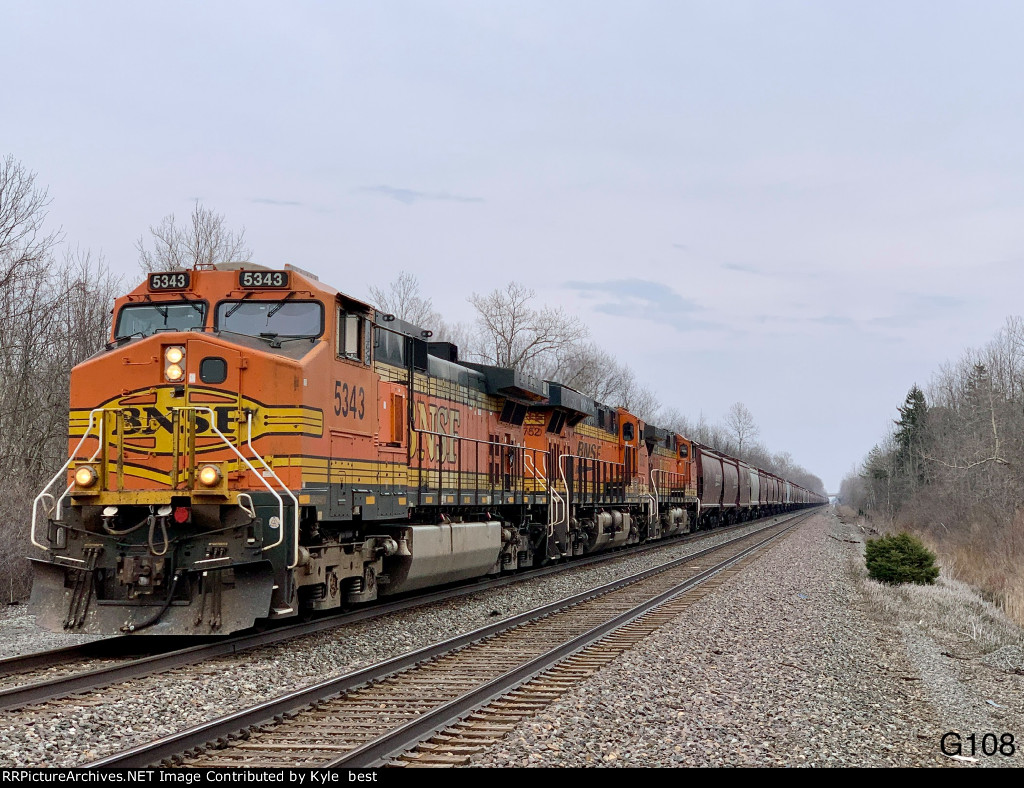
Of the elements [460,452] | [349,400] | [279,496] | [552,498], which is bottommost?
[552,498]

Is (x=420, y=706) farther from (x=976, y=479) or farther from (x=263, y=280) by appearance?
(x=976, y=479)

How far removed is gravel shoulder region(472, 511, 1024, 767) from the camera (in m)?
6.09

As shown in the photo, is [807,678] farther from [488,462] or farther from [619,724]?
[488,462]

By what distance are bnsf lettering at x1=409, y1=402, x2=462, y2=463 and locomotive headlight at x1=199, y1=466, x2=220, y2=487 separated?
3.99 m

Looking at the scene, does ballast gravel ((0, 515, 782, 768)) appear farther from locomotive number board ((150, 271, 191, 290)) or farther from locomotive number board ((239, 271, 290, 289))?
locomotive number board ((150, 271, 191, 290))

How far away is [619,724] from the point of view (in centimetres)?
666

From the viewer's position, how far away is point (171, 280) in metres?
10.5

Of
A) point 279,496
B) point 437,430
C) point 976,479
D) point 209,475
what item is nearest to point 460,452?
point 437,430

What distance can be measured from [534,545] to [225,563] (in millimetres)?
11199

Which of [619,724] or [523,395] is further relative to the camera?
[523,395]

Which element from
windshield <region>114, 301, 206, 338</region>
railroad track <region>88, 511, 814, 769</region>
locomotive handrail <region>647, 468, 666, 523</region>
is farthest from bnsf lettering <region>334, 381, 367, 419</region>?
locomotive handrail <region>647, 468, 666, 523</region>

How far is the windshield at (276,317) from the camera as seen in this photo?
10242 mm

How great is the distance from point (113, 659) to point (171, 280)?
4.14 meters
